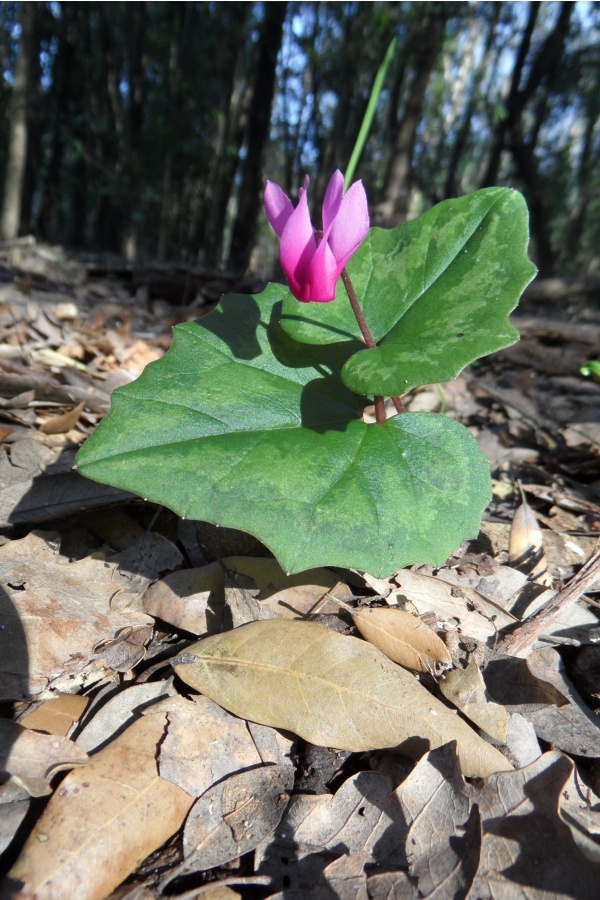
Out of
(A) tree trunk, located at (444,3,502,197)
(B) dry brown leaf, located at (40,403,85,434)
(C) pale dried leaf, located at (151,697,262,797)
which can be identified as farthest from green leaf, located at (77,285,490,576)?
(A) tree trunk, located at (444,3,502,197)

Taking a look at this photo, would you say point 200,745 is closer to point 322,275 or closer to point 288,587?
point 288,587

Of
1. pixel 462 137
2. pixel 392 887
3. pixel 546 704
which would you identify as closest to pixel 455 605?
pixel 546 704

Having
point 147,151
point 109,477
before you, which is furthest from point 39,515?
point 147,151

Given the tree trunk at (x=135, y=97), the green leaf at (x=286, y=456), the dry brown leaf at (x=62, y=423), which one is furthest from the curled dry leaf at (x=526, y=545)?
the tree trunk at (x=135, y=97)

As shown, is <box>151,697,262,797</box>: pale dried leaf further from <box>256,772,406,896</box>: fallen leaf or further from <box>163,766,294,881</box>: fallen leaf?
<box>256,772,406,896</box>: fallen leaf

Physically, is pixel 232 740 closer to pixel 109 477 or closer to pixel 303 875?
pixel 303 875
